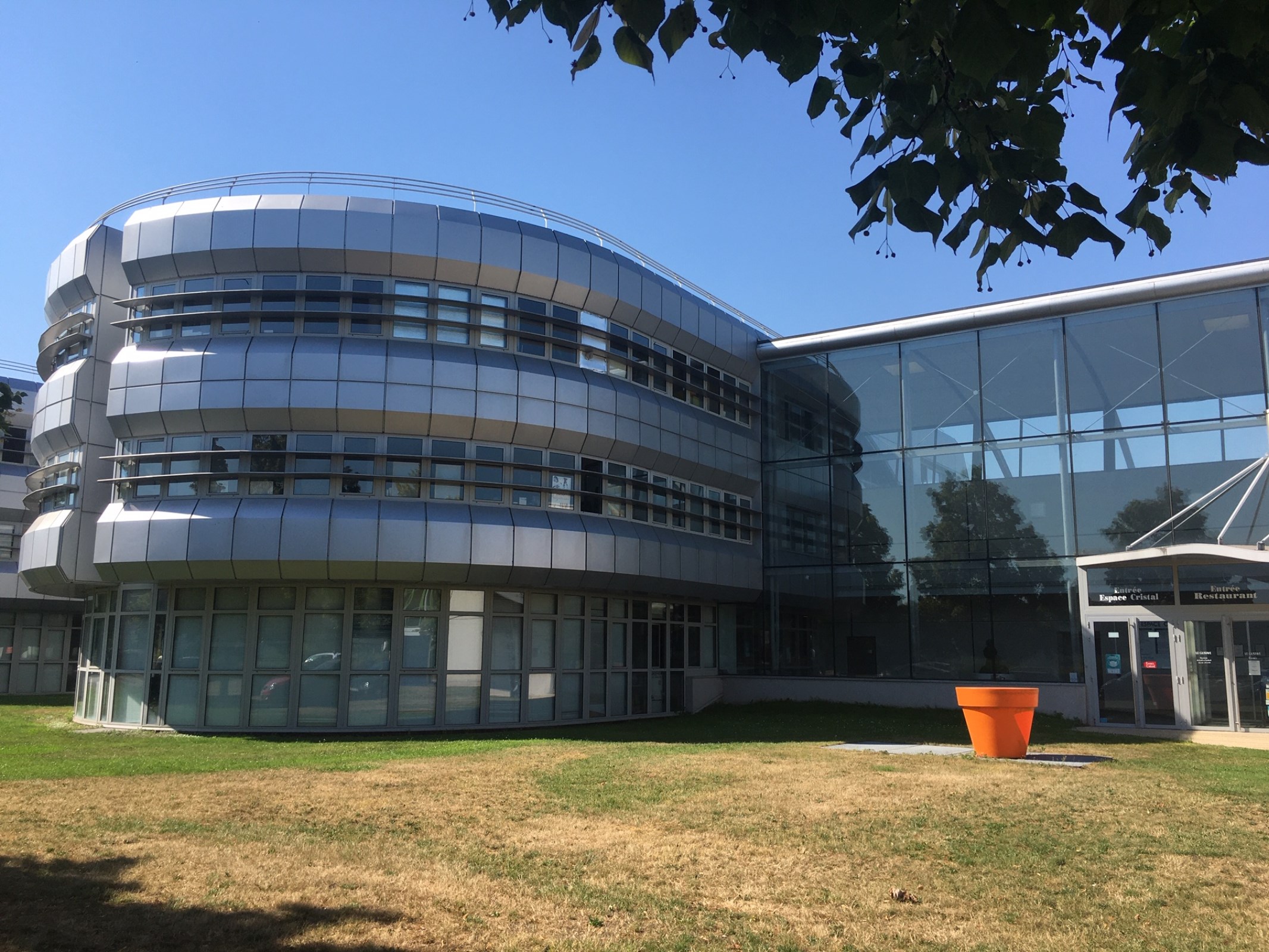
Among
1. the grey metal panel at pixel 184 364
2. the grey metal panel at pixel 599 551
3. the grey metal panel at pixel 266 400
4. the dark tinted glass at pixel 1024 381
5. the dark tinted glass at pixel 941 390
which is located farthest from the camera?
the dark tinted glass at pixel 941 390

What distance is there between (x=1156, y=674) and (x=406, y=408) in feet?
59.9

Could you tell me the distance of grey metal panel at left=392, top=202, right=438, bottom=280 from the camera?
23328mm

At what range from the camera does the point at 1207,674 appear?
23203 mm

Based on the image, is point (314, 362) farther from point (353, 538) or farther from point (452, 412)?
point (353, 538)

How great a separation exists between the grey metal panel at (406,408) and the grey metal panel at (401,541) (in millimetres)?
1785

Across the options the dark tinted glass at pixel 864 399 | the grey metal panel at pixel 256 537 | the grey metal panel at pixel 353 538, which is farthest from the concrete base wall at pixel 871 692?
the grey metal panel at pixel 256 537

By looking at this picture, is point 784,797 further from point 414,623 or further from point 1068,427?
point 1068,427

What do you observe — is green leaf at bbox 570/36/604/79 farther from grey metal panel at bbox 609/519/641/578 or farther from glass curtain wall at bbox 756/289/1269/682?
glass curtain wall at bbox 756/289/1269/682

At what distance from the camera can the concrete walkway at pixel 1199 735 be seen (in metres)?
21.4

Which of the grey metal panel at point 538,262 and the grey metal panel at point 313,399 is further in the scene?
the grey metal panel at point 538,262

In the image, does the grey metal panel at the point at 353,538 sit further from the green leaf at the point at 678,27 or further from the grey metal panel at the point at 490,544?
the green leaf at the point at 678,27

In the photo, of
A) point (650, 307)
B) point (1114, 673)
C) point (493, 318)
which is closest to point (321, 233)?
point (493, 318)

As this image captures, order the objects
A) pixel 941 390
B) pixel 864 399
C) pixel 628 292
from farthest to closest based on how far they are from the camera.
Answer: pixel 864 399, pixel 941 390, pixel 628 292

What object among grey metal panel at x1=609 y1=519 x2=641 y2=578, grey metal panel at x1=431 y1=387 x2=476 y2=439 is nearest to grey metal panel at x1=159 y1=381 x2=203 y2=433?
grey metal panel at x1=431 y1=387 x2=476 y2=439
